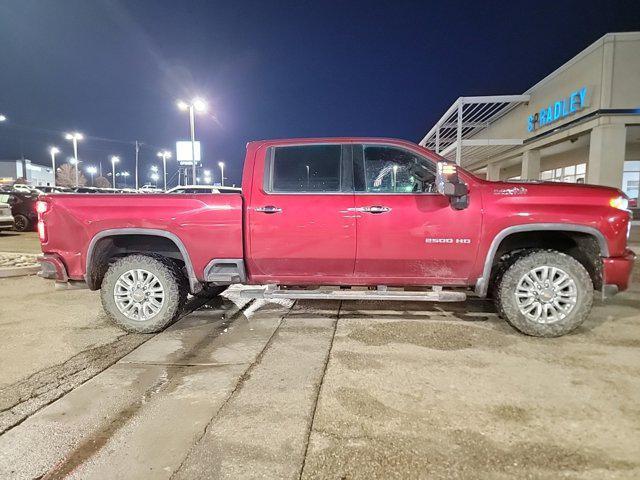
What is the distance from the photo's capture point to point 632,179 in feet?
66.5

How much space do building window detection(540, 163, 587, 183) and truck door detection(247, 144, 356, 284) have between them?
1953cm

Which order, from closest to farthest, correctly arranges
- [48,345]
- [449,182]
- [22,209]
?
[449,182], [48,345], [22,209]

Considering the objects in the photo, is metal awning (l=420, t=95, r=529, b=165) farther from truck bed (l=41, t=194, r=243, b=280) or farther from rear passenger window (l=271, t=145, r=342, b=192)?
truck bed (l=41, t=194, r=243, b=280)

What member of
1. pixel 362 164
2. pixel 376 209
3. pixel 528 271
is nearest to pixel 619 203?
pixel 528 271

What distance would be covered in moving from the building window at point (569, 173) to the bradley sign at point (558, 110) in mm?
3353

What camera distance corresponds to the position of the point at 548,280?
4023 millimetres

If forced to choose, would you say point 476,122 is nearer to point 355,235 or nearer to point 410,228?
point 410,228

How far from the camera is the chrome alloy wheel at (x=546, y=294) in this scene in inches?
157

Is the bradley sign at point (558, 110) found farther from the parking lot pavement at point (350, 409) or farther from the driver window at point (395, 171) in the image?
the driver window at point (395, 171)

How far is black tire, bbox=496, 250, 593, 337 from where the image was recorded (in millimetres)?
3963

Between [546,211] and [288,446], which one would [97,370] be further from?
[546,211]

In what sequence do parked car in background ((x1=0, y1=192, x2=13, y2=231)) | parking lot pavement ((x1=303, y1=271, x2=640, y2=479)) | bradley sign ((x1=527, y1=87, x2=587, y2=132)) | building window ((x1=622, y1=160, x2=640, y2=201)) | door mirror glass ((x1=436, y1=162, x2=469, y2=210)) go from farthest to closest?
1. building window ((x1=622, y1=160, x2=640, y2=201))
2. bradley sign ((x1=527, y1=87, x2=587, y2=132))
3. parked car in background ((x1=0, y1=192, x2=13, y2=231))
4. door mirror glass ((x1=436, y1=162, x2=469, y2=210))
5. parking lot pavement ((x1=303, y1=271, x2=640, y2=479))

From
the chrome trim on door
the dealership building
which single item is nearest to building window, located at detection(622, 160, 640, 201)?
the dealership building

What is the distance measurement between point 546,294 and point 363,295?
183cm
